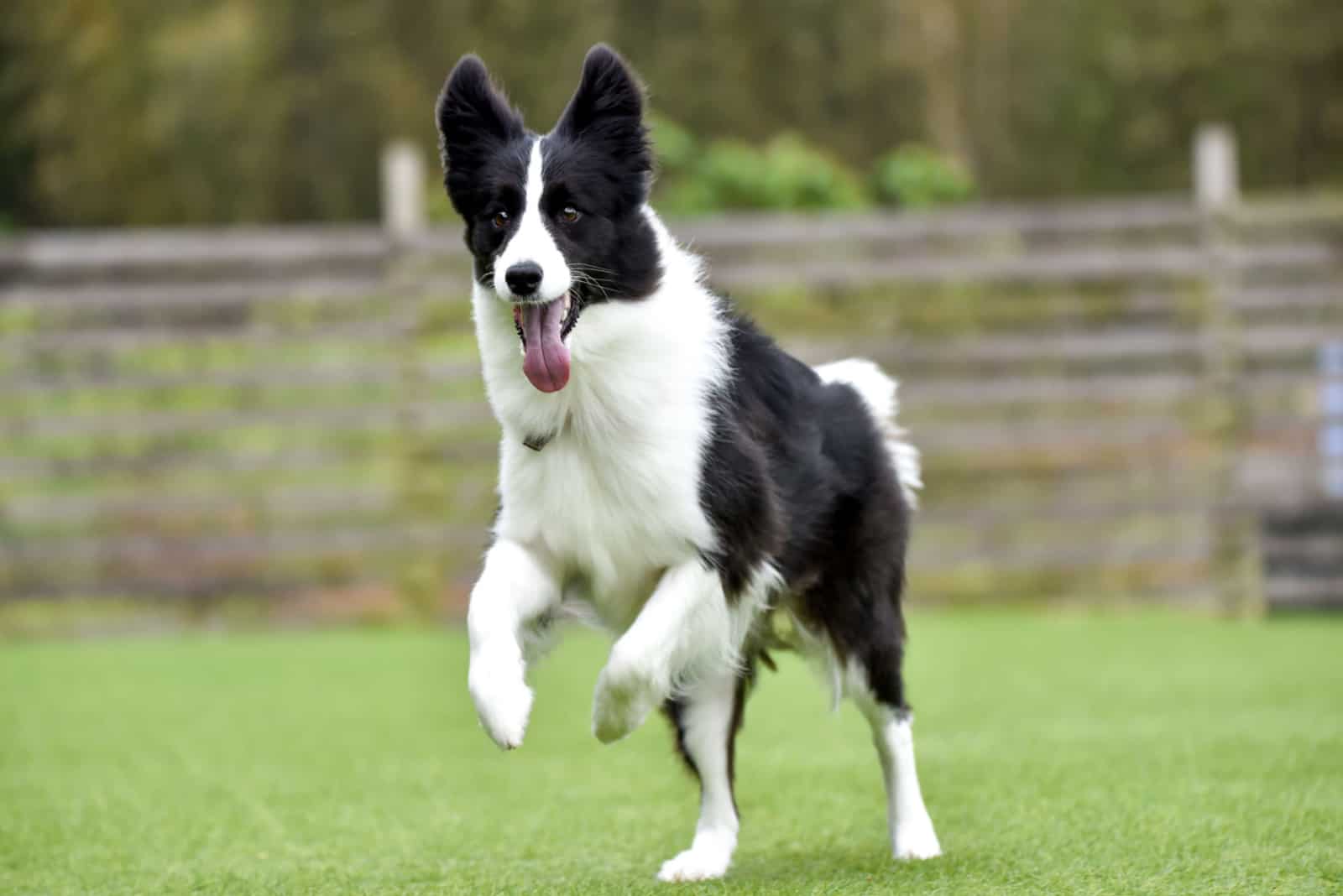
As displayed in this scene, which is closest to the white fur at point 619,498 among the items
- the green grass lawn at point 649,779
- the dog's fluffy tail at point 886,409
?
the green grass lawn at point 649,779

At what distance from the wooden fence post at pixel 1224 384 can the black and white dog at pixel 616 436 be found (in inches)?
236

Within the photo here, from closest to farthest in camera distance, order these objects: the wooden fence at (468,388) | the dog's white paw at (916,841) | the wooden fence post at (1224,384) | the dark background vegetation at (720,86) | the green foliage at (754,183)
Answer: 1. the dog's white paw at (916,841)
2. the wooden fence post at (1224,384)
3. the wooden fence at (468,388)
4. the green foliage at (754,183)
5. the dark background vegetation at (720,86)

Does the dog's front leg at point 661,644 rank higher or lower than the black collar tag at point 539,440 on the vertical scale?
lower

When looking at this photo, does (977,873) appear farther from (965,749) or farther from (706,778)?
(965,749)

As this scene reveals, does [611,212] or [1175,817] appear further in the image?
[1175,817]

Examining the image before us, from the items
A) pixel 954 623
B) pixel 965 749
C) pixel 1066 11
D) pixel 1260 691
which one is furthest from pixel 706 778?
pixel 1066 11

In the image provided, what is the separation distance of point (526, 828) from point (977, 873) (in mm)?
1248

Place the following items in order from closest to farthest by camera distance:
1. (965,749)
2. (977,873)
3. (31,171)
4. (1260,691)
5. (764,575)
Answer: (977,873) → (764,575) → (965,749) → (1260,691) → (31,171)

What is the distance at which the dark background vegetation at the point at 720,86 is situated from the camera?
13.6 m

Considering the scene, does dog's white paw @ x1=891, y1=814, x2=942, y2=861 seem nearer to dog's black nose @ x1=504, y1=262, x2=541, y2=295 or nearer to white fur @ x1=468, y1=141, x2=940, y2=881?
white fur @ x1=468, y1=141, x2=940, y2=881

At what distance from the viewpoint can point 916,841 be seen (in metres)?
3.75

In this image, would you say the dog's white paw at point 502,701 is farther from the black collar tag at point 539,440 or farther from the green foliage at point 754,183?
the green foliage at point 754,183

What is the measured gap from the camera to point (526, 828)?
4.24 meters

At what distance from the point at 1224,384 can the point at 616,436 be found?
6.64m
